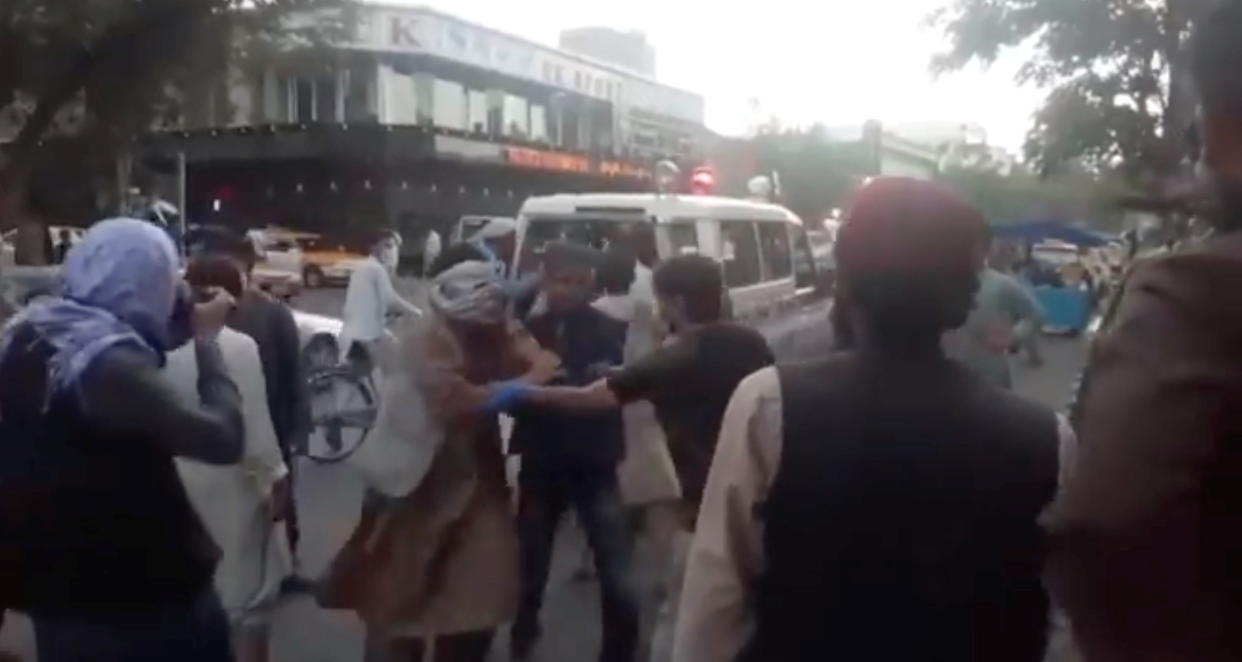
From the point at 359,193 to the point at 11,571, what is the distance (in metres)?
47.6

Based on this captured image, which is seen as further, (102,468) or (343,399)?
(343,399)

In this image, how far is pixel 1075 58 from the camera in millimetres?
22375

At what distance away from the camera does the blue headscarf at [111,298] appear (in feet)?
11.6

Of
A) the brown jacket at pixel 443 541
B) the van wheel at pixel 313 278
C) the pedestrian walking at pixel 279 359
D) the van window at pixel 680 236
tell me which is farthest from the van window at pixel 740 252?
the van wheel at pixel 313 278

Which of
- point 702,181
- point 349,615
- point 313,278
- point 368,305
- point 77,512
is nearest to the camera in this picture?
point 77,512

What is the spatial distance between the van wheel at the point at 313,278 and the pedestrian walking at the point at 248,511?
37023 mm

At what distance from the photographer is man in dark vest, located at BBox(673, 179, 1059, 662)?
2.88 meters

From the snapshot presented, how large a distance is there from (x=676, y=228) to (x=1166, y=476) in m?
11.8

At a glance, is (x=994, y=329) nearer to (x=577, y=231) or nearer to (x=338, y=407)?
(x=577, y=231)

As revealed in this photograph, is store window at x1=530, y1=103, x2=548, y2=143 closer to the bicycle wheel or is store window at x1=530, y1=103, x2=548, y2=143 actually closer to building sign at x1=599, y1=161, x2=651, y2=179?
building sign at x1=599, y1=161, x2=651, y2=179

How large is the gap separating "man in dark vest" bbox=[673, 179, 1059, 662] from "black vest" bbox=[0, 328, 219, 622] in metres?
1.06

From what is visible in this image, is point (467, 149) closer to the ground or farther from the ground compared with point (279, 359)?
farther from the ground

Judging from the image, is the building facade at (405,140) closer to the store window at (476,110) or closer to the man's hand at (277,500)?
the store window at (476,110)

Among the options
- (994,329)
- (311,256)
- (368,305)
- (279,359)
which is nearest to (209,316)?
(279,359)
